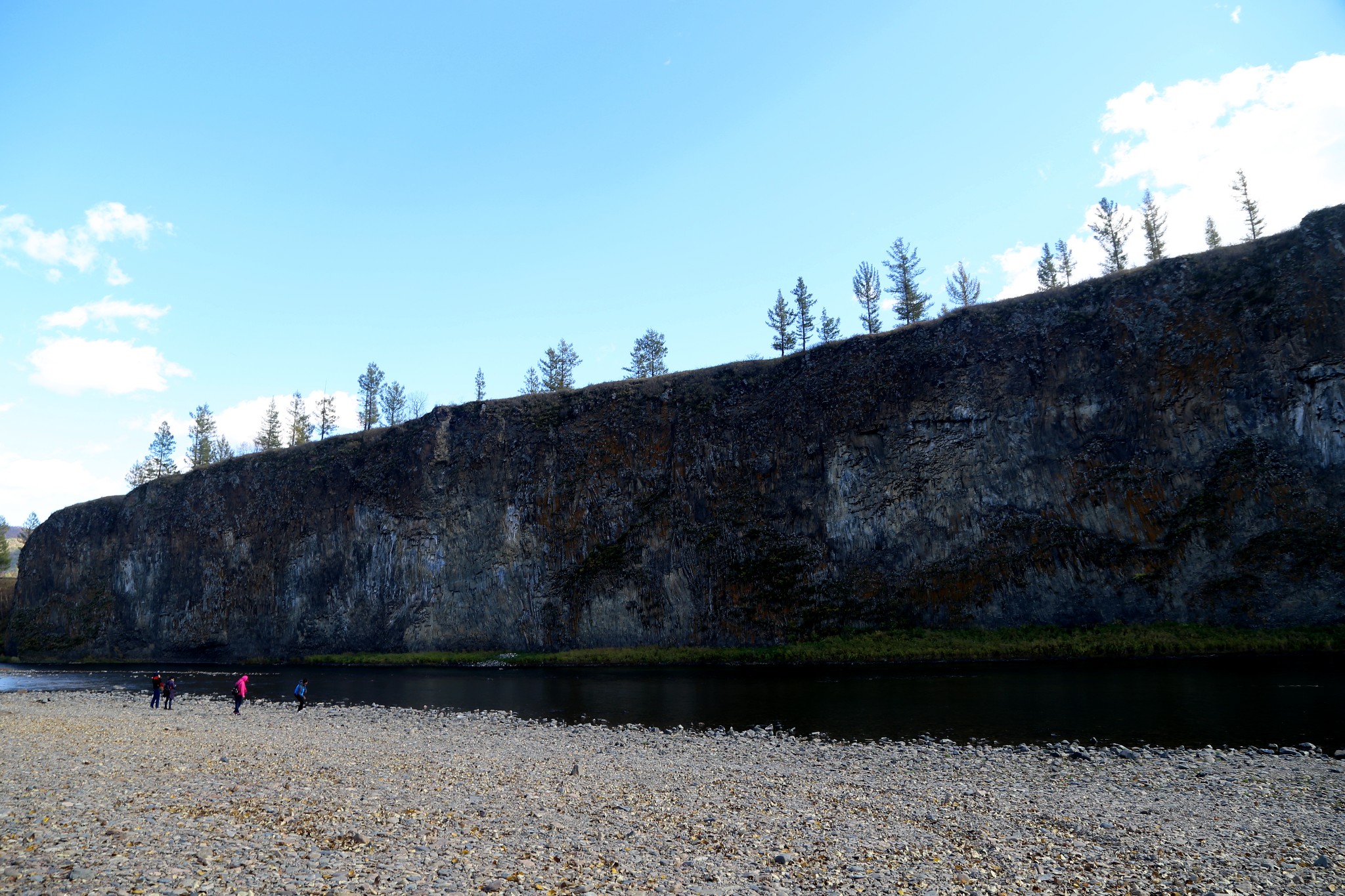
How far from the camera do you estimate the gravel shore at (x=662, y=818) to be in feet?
26.5

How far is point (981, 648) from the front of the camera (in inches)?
1423

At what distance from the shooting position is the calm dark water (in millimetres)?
18906

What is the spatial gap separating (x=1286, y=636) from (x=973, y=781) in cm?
2771

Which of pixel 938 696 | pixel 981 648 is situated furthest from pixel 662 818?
pixel 981 648

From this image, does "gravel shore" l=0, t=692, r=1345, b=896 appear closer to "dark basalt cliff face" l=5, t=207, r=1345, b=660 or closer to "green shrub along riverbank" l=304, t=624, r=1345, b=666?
"green shrub along riverbank" l=304, t=624, r=1345, b=666

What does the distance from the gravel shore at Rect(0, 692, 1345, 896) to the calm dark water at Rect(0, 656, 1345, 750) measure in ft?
8.76

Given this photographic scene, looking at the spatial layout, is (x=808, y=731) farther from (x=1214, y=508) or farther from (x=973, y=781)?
(x=1214, y=508)

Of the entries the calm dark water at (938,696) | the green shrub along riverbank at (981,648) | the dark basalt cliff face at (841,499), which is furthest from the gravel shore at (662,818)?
the dark basalt cliff face at (841,499)

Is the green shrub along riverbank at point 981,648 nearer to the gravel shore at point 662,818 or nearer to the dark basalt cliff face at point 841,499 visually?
the dark basalt cliff face at point 841,499

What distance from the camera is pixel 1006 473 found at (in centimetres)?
4266

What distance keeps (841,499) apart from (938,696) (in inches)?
880

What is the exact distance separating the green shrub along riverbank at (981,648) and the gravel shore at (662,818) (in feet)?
64.9

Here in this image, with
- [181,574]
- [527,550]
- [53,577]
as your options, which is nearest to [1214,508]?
[527,550]

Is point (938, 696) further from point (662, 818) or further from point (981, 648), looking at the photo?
point (662, 818)
